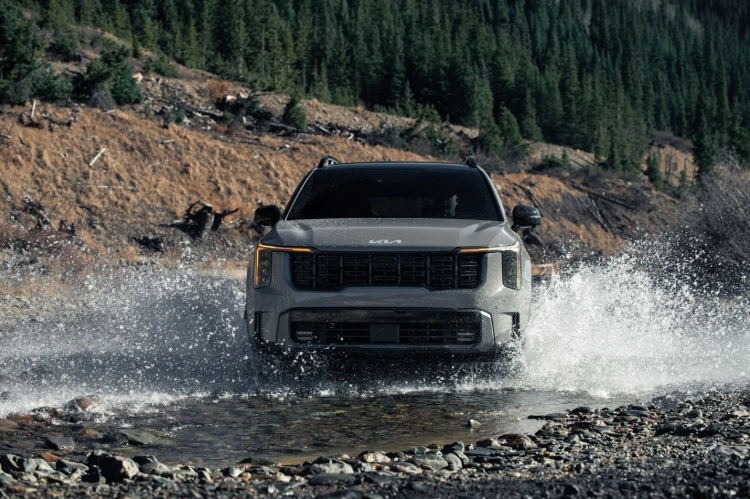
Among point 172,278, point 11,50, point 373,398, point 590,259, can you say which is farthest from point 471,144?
point 373,398

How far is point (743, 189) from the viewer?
70.3ft

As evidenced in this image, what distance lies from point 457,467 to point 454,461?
0.33 feet

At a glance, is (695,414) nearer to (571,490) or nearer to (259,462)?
(571,490)

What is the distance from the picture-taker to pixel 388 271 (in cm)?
658

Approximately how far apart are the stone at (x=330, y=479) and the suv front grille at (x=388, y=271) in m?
2.55

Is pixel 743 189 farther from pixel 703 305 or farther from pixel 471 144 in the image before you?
pixel 471 144

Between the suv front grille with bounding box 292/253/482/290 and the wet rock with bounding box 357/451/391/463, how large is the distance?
76.7 inches

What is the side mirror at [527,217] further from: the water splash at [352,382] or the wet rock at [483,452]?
the wet rock at [483,452]

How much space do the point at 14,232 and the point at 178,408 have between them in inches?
596

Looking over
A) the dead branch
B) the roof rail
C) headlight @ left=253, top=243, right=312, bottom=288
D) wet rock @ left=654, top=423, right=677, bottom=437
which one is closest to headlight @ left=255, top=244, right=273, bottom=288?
headlight @ left=253, top=243, right=312, bottom=288

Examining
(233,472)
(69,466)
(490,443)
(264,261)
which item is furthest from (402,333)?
(69,466)

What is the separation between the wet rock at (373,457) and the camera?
4.66 meters

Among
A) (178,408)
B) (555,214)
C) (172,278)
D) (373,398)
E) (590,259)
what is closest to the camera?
(178,408)

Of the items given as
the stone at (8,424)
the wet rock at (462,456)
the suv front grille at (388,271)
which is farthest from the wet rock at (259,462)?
the suv front grille at (388,271)
